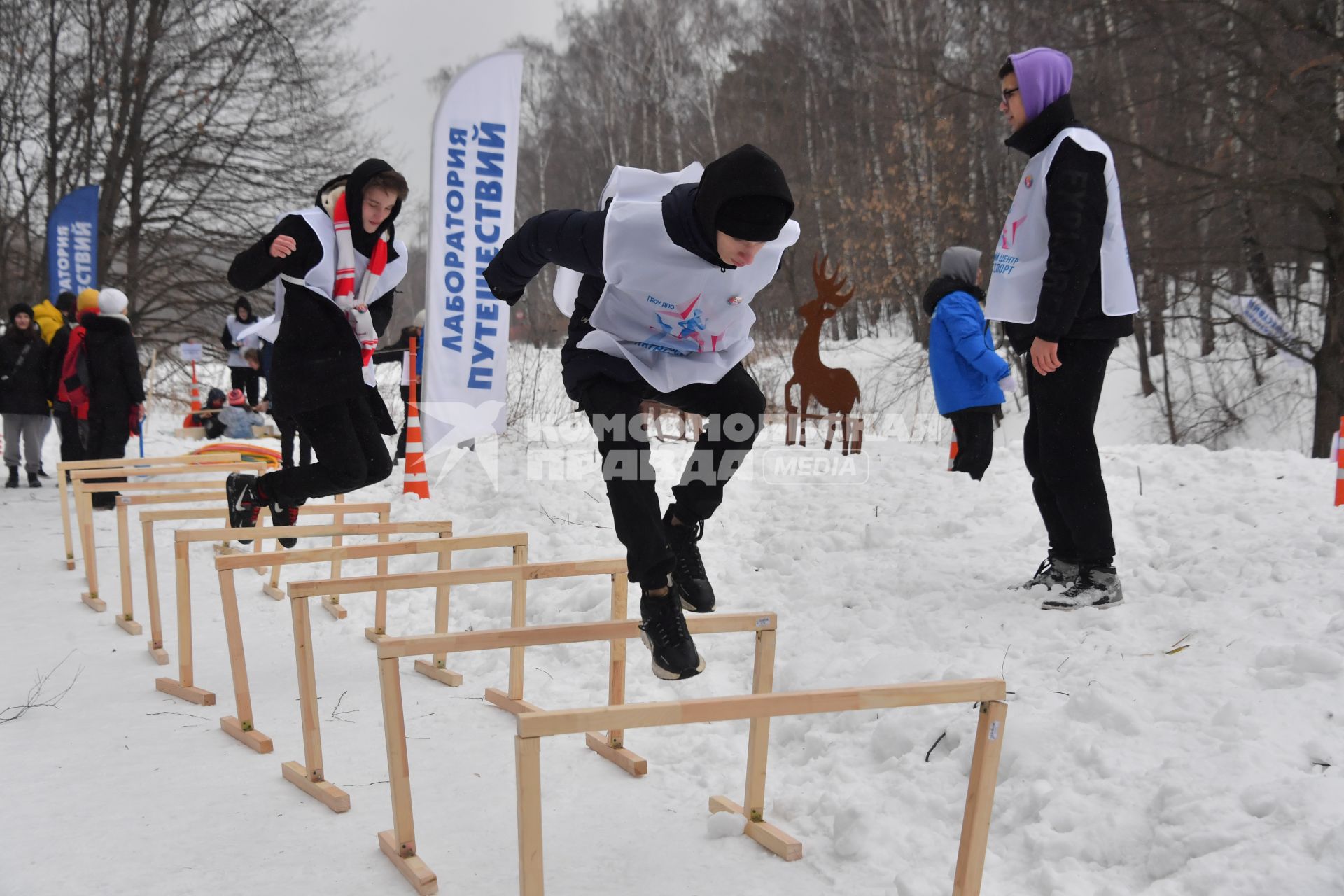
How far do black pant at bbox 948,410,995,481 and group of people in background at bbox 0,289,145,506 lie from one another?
23.2 ft

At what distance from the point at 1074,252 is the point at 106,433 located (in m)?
8.48

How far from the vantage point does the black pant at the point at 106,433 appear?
8984mm

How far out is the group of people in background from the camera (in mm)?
8914

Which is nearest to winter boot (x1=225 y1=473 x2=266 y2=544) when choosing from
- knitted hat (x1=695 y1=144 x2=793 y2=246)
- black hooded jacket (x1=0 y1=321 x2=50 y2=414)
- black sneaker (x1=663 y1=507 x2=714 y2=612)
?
black sneaker (x1=663 y1=507 x2=714 y2=612)

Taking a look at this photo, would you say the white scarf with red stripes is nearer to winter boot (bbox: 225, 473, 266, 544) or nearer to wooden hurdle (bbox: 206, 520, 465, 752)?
wooden hurdle (bbox: 206, 520, 465, 752)

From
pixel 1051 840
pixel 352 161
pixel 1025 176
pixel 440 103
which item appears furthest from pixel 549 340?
pixel 1051 840

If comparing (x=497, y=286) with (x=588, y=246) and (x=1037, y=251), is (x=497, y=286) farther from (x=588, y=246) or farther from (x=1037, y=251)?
(x=1037, y=251)

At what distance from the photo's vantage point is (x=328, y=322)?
4391mm

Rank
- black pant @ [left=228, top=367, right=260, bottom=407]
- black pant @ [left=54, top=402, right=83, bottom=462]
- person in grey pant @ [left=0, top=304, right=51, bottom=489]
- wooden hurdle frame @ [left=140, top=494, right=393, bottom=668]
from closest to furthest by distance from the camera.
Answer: wooden hurdle frame @ [left=140, top=494, right=393, bottom=668] → black pant @ [left=54, top=402, right=83, bottom=462] → person in grey pant @ [left=0, top=304, right=51, bottom=489] → black pant @ [left=228, top=367, right=260, bottom=407]

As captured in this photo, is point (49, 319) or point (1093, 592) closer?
point (1093, 592)

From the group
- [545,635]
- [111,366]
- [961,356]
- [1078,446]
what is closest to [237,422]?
[111,366]

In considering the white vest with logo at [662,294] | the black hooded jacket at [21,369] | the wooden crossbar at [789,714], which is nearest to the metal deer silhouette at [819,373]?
the white vest with logo at [662,294]

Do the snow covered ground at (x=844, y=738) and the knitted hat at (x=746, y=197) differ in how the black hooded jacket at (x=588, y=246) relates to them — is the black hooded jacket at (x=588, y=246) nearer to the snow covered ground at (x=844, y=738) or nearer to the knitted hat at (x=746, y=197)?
the knitted hat at (x=746, y=197)

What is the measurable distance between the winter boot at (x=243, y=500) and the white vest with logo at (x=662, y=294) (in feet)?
8.59
